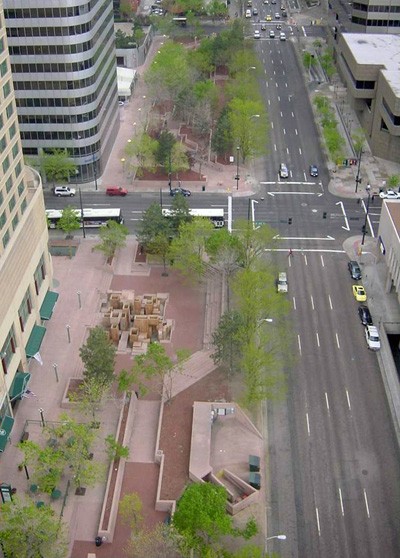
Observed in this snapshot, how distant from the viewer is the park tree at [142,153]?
370ft

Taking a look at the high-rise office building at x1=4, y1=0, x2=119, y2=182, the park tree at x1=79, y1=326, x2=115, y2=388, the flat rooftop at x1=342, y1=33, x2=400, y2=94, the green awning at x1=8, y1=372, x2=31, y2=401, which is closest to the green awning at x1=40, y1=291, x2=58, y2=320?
the green awning at x1=8, y1=372, x2=31, y2=401

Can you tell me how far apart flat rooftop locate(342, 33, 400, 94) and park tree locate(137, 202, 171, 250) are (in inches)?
2061

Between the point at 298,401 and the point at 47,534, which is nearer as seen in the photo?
the point at 47,534

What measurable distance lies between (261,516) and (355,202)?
205ft

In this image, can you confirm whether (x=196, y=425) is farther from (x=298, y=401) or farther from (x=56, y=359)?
(x=56, y=359)

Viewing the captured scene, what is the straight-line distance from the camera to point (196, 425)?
65812mm

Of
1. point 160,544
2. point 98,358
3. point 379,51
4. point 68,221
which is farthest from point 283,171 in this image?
point 160,544

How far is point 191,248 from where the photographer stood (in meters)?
85.5

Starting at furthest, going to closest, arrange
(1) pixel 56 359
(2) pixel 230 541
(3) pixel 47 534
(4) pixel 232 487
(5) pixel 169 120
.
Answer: (5) pixel 169 120, (1) pixel 56 359, (4) pixel 232 487, (2) pixel 230 541, (3) pixel 47 534

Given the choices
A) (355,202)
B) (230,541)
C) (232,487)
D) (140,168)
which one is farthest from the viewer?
(140,168)

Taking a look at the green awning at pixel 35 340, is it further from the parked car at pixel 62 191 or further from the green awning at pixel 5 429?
the parked car at pixel 62 191

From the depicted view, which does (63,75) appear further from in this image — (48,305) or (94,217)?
(48,305)

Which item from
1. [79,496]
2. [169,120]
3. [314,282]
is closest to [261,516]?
[79,496]

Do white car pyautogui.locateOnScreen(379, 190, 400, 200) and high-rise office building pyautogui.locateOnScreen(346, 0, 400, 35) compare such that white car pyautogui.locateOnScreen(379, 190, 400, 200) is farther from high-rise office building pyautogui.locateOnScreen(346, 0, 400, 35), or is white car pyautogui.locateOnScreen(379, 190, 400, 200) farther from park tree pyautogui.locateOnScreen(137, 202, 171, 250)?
high-rise office building pyautogui.locateOnScreen(346, 0, 400, 35)
